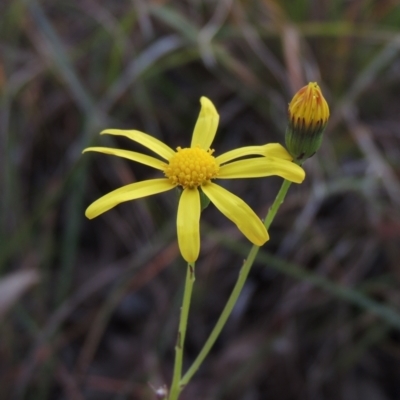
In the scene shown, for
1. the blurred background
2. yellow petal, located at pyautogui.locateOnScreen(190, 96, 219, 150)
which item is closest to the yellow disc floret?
yellow petal, located at pyautogui.locateOnScreen(190, 96, 219, 150)

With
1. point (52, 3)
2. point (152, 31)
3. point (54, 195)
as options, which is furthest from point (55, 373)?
point (52, 3)

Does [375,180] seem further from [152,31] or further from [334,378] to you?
[152,31]

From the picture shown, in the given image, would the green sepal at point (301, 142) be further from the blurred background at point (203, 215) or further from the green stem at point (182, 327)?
the blurred background at point (203, 215)

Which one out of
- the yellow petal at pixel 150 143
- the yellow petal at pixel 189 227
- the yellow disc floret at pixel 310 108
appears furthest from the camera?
the yellow petal at pixel 150 143

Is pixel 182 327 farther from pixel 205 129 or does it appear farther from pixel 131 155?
pixel 205 129

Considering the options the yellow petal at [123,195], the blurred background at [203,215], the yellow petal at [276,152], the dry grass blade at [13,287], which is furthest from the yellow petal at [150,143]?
the dry grass blade at [13,287]
